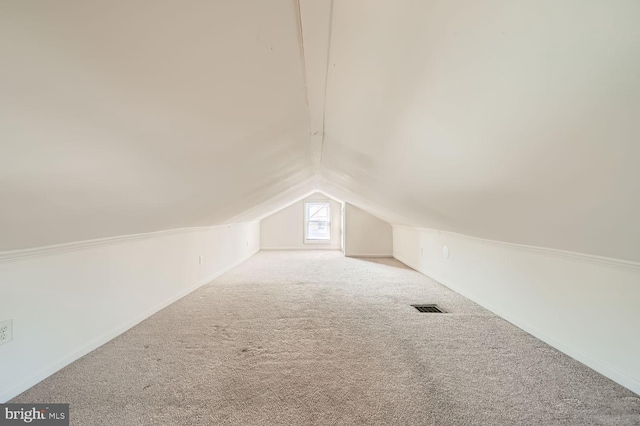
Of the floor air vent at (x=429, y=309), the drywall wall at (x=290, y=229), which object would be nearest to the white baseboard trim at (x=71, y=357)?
the floor air vent at (x=429, y=309)

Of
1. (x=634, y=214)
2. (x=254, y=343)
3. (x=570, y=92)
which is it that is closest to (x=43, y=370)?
(x=254, y=343)

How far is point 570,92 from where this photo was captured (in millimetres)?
702

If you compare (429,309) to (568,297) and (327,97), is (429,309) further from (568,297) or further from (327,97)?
(327,97)

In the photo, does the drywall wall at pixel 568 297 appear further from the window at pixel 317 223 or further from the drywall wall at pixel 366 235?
Result: the window at pixel 317 223

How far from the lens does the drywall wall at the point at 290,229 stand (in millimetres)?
7762

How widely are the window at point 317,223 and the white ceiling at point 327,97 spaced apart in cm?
623

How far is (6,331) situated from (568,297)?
3.41 meters

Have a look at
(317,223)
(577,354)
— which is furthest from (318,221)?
(577,354)

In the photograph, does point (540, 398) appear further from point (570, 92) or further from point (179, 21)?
point (179, 21)

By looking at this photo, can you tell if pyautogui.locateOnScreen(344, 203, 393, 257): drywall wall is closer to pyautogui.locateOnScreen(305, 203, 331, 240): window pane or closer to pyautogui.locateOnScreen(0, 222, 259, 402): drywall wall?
pyautogui.locateOnScreen(305, 203, 331, 240): window pane

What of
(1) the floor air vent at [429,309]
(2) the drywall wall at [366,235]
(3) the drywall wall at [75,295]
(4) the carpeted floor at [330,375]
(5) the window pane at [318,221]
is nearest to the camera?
(4) the carpeted floor at [330,375]

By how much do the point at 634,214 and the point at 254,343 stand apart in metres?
2.21

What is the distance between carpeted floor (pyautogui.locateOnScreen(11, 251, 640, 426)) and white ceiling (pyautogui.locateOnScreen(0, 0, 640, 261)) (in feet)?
2.71

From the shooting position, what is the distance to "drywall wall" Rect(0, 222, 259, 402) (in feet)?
4.59
